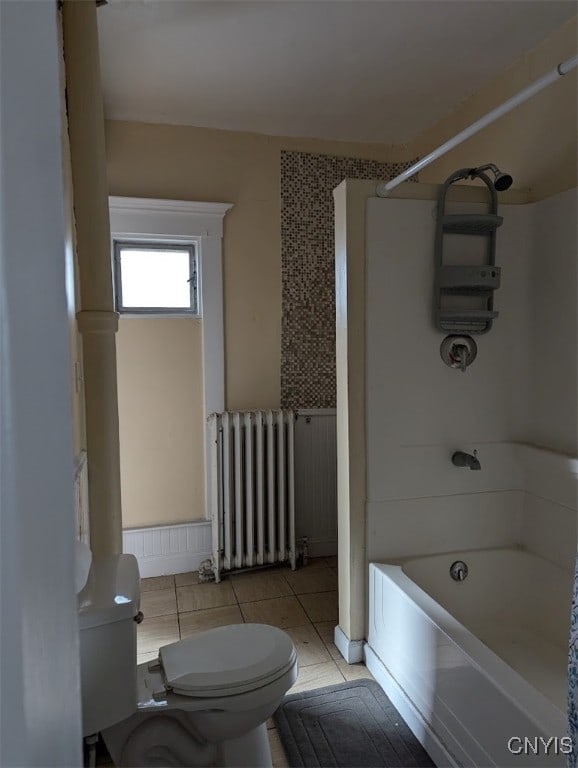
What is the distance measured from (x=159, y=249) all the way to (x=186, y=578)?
193 centimetres

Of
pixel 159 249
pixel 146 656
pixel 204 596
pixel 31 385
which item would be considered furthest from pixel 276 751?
pixel 159 249

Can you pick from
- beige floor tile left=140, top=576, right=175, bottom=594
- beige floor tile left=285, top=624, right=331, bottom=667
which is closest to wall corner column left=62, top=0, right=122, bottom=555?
beige floor tile left=285, top=624, right=331, bottom=667

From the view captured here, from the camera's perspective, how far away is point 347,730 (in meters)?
1.69

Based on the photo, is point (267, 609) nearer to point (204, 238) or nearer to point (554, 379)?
point (554, 379)

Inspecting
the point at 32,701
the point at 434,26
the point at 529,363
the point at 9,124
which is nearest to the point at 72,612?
the point at 32,701

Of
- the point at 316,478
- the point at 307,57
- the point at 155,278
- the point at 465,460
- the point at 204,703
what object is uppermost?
the point at 307,57

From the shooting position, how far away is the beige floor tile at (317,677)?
1907 millimetres

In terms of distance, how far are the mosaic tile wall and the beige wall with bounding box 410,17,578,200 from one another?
71cm

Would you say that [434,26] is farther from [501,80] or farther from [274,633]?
[274,633]

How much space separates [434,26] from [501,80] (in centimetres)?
55

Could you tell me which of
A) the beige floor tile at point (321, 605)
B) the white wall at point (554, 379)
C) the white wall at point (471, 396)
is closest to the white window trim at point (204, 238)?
the beige floor tile at point (321, 605)

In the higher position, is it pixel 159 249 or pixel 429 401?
pixel 159 249

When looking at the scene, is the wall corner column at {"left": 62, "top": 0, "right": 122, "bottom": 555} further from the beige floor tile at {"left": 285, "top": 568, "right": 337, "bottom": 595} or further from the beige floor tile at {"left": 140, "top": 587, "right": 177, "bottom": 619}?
the beige floor tile at {"left": 285, "top": 568, "right": 337, "bottom": 595}

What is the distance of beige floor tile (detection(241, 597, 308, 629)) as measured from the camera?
236 cm
